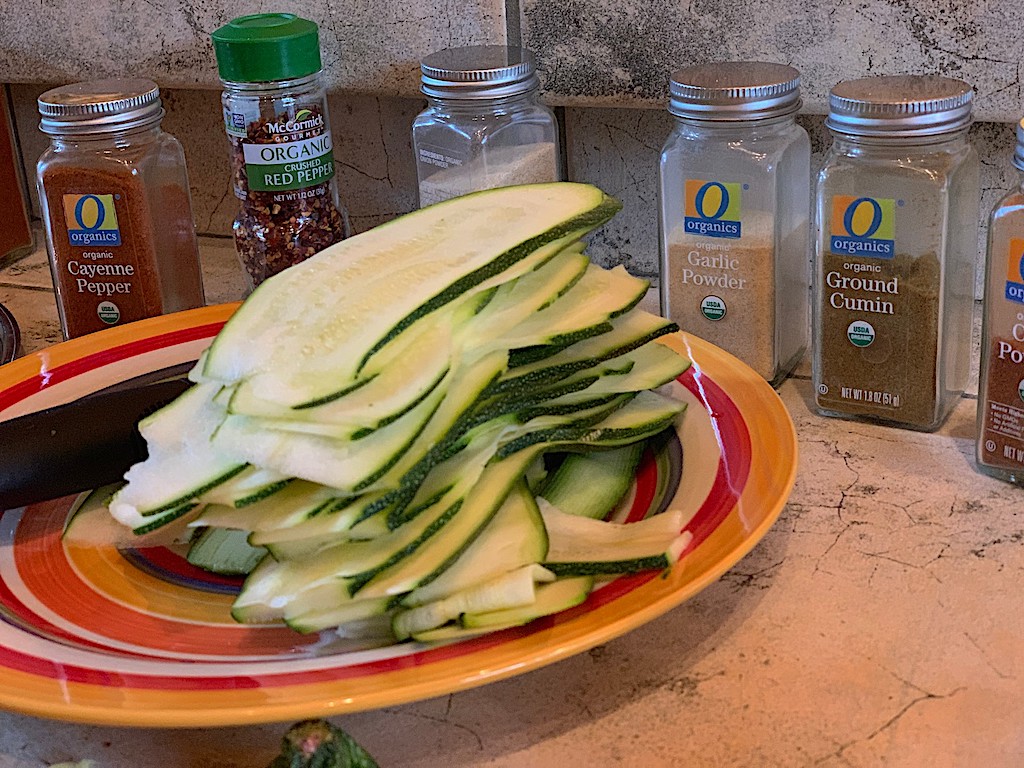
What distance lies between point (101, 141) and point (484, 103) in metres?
0.33

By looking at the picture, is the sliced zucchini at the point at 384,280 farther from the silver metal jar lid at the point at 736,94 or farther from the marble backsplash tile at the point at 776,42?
the marble backsplash tile at the point at 776,42

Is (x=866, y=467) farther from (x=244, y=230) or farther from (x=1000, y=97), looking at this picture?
(x=244, y=230)

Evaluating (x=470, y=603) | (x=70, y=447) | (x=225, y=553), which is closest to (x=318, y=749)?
(x=470, y=603)

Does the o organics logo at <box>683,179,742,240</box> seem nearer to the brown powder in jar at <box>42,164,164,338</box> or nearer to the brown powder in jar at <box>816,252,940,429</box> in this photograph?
the brown powder in jar at <box>816,252,940,429</box>

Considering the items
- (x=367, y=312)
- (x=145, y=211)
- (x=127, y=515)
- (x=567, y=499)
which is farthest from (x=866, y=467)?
(x=145, y=211)

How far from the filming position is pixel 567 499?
0.73 meters

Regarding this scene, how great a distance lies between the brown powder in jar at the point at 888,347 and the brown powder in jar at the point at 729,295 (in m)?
0.06

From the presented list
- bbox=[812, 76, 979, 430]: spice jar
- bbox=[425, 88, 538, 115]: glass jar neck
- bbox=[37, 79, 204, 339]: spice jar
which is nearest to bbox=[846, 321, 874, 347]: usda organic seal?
bbox=[812, 76, 979, 430]: spice jar

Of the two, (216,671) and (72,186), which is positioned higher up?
(72,186)

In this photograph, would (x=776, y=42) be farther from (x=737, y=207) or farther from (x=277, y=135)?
(x=277, y=135)

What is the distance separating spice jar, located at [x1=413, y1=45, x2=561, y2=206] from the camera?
1.00m

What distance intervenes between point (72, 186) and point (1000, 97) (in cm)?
76

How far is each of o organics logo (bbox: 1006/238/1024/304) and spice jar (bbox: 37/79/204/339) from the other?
69 cm

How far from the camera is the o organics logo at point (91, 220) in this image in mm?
1038
